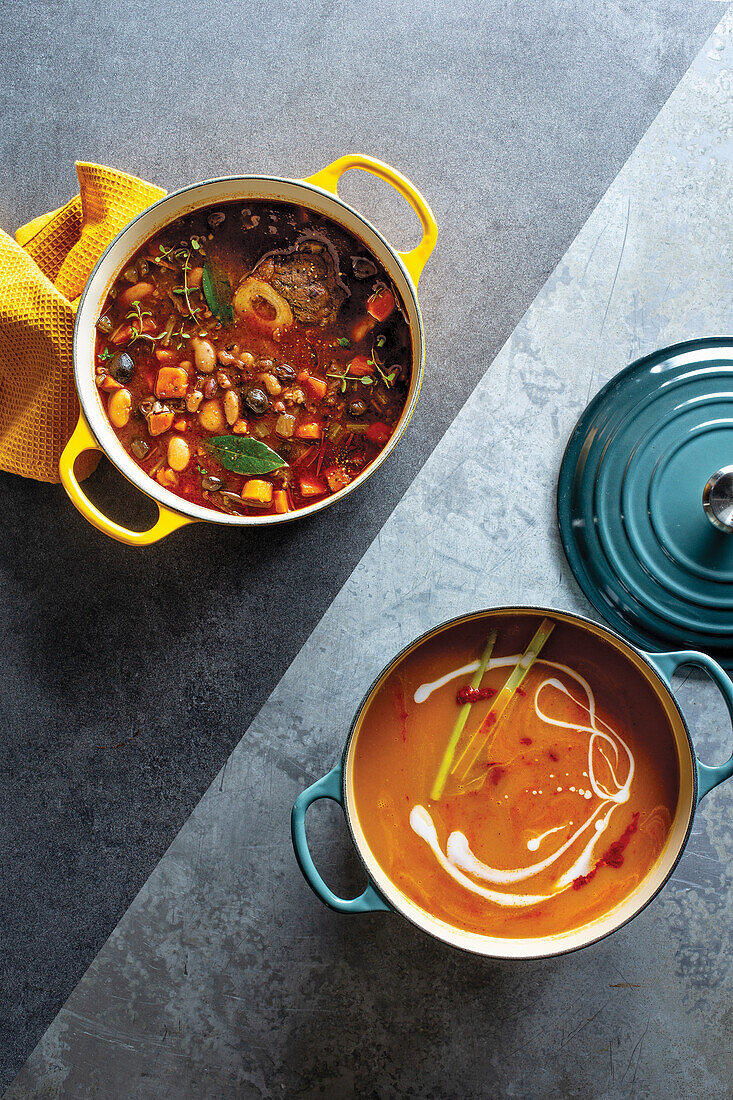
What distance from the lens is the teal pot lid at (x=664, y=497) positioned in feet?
4.31

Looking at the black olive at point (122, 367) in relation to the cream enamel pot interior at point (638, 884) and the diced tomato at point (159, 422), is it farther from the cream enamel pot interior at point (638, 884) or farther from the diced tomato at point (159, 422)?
the cream enamel pot interior at point (638, 884)

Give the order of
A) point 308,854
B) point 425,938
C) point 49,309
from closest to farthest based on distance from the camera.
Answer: point 308,854
point 49,309
point 425,938

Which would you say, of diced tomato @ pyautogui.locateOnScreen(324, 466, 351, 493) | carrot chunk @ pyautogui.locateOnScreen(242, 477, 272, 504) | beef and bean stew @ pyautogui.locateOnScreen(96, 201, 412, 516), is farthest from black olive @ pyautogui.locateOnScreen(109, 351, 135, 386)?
diced tomato @ pyautogui.locateOnScreen(324, 466, 351, 493)

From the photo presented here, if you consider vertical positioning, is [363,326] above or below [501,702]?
above

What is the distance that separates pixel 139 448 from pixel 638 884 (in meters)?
1.11

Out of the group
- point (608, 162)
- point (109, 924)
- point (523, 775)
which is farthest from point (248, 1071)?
point (608, 162)

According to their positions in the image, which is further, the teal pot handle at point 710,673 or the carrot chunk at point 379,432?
the carrot chunk at point 379,432

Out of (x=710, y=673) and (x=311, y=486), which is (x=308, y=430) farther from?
(x=710, y=673)

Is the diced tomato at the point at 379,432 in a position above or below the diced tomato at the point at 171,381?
above

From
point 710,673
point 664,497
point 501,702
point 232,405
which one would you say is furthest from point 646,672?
point 232,405

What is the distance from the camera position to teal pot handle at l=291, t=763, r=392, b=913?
45.0 inches

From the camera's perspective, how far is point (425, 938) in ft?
4.54

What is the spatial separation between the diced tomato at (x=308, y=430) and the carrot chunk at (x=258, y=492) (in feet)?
0.34

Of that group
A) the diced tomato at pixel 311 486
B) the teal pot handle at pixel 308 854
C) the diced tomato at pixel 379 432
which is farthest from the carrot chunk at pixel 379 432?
the teal pot handle at pixel 308 854
